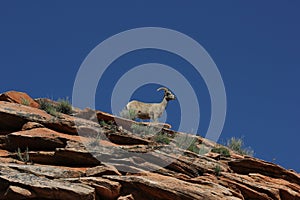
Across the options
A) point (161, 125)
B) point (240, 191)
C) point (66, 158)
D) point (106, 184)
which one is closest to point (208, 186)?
point (240, 191)

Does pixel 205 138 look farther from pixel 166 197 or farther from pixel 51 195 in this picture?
pixel 51 195

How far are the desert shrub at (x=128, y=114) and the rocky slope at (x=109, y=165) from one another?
286 centimetres

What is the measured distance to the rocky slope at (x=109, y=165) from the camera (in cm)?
1600

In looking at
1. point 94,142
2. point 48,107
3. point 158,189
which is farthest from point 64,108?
point 158,189

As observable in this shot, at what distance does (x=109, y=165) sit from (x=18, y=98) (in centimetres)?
Result: 726

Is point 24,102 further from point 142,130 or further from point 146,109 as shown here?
point 146,109

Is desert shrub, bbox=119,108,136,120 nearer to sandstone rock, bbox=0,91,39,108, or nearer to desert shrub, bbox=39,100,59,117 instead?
desert shrub, bbox=39,100,59,117

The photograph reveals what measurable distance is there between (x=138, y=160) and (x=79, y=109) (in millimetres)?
6832

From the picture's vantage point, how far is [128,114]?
25.7m

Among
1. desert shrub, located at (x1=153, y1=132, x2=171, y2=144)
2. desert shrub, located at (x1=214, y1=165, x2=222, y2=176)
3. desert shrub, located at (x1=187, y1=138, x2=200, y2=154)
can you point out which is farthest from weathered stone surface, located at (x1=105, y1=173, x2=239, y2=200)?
desert shrub, located at (x1=153, y1=132, x2=171, y2=144)

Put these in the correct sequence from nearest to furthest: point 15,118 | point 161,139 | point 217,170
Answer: point 217,170
point 15,118
point 161,139

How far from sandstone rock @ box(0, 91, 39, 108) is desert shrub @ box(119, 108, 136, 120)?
178 inches

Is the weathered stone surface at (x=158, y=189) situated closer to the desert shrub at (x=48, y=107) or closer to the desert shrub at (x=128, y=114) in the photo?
the desert shrub at (x=48, y=107)

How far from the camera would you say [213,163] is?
19781 mm
